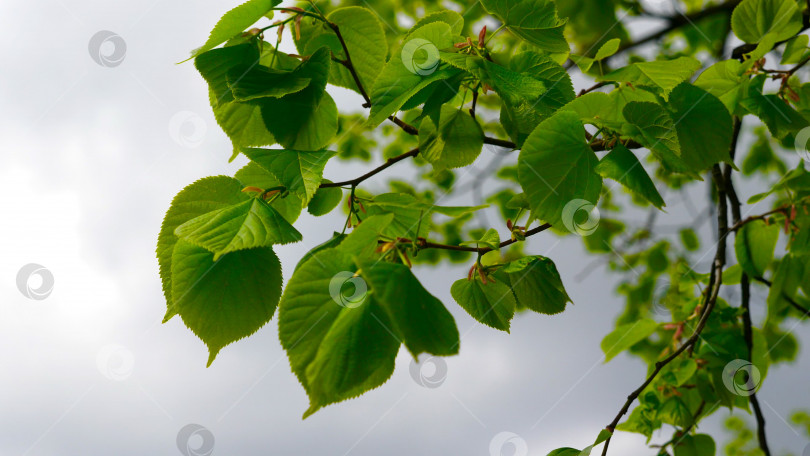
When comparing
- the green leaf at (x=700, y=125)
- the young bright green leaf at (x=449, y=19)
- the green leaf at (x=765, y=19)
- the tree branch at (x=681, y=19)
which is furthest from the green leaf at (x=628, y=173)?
the tree branch at (x=681, y=19)

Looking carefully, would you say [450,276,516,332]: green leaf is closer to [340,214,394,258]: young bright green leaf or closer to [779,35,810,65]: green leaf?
[340,214,394,258]: young bright green leaf

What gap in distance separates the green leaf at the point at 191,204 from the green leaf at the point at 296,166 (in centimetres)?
7

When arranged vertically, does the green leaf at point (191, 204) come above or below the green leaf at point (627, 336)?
above

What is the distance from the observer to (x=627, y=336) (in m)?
1.19

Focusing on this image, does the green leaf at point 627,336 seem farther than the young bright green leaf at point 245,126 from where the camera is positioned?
Yes

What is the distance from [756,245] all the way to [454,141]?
35.4 inches

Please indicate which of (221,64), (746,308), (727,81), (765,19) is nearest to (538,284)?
(221,64)

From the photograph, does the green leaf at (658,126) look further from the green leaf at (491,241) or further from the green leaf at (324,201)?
the green leaf at (324,201)

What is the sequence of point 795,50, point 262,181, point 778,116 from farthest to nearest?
1. point 795,50
2. point 778,116
3. point 262,181

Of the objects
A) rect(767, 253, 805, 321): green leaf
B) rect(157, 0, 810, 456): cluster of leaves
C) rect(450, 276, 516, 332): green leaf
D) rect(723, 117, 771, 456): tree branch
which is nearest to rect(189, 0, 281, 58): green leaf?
rect(157, 0, 810, 456): cluster of leaves

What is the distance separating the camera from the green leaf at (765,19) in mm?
895

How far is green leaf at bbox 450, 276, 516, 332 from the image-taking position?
627 millimetres

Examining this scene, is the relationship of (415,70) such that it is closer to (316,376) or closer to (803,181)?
(316,376)

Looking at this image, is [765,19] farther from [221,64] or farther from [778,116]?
[221,64]
